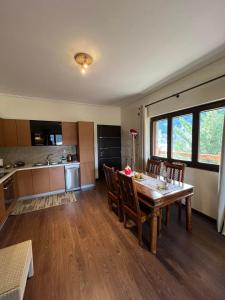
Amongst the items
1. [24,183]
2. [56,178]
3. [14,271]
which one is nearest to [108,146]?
[56,178]

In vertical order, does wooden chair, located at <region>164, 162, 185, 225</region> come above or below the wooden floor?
above

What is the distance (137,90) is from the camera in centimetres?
332

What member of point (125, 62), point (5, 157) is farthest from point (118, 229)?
point (5, 157)

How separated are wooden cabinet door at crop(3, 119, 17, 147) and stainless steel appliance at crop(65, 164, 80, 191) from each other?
1424 millimetres

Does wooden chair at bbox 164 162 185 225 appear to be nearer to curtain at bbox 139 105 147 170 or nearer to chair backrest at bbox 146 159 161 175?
chair backrest at bbox 146 159 161 175

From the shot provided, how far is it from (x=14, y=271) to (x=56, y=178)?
2509mm

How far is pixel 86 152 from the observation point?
12.8 feet

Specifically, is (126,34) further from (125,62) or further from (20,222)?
(20,222)

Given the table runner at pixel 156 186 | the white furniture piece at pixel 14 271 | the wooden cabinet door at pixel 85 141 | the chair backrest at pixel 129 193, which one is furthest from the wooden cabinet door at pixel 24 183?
the table runner at pixel 156 186

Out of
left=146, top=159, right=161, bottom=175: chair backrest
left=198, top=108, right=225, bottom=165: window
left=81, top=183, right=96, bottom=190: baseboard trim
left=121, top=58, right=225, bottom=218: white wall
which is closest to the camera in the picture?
left=121, top=58, right=225, bottom=218: white wall

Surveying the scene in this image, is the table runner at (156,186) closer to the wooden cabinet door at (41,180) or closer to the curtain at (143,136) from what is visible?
the curtain at (143,136)

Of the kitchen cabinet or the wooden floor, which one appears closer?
the wooden floor

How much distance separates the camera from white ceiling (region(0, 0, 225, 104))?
1215mm

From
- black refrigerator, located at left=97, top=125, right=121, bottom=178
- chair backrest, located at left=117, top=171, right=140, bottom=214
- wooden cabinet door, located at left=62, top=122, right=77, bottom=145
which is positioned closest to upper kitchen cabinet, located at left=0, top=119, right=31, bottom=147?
wooden cabinet door, located at left=62, top=122, right=77, bottom=145
